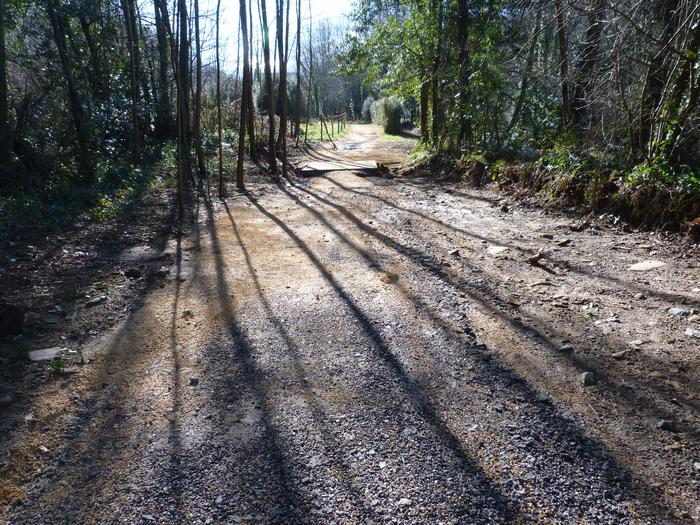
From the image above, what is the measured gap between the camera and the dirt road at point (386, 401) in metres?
2.04

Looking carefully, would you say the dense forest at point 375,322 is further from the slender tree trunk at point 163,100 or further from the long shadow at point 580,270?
the slender tree trunk at point 163,100

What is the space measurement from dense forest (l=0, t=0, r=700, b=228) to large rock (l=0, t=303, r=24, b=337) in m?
3.46

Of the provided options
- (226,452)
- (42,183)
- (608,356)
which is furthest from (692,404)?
(42,183)

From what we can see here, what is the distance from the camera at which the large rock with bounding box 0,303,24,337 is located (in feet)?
11.3

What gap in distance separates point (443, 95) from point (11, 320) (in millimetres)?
11457

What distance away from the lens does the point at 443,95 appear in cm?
1243

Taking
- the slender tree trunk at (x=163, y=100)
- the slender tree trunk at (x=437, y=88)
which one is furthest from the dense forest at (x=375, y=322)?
the slender tree trunk at (x=163, y=100)

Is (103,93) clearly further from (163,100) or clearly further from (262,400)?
(262,400)

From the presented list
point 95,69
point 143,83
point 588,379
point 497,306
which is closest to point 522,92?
point 497,306

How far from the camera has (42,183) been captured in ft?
24.9

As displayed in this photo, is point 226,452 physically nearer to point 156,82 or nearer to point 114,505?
point 114,505

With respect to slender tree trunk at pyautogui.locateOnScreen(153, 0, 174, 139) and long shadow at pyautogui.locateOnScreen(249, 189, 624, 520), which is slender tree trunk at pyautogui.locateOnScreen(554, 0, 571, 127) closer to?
long shadow at pyautogui.locateOnScreen(249, 189, 624, 520)

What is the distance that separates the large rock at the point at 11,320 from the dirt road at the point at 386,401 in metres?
0.67

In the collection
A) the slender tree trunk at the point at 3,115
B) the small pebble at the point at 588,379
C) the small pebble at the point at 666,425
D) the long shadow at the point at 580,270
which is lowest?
the small pebble at the point at 666,425
